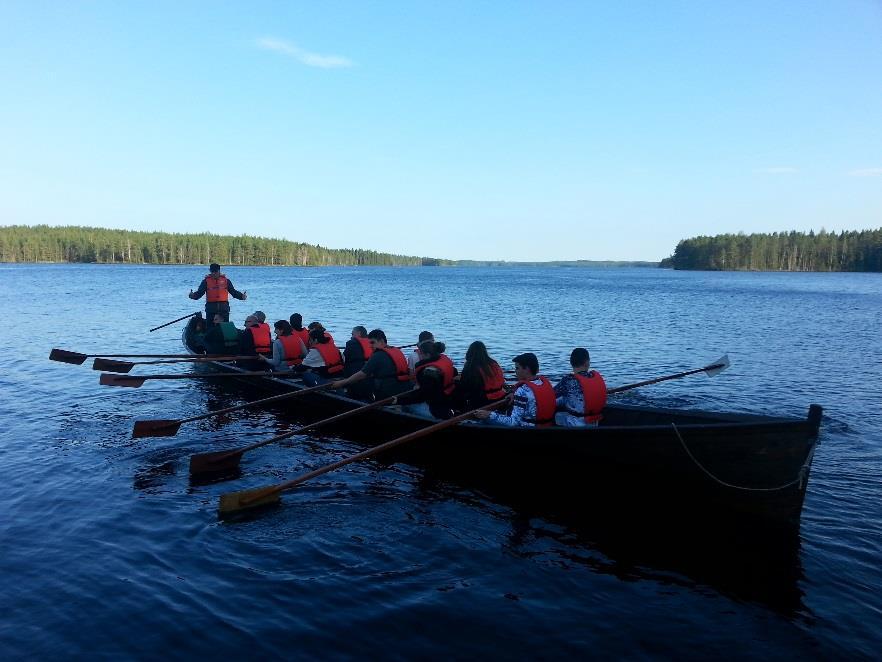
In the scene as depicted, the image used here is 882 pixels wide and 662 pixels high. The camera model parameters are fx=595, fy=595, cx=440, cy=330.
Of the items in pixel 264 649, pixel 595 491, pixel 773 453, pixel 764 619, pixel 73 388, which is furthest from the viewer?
pixel 73 388

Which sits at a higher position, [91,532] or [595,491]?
[595,491]

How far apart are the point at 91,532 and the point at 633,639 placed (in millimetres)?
6431

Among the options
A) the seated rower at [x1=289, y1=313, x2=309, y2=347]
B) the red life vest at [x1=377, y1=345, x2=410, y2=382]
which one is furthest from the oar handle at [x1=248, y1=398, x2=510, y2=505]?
the seated rower at [x1=289, y1=313, x2=309, y2=347]

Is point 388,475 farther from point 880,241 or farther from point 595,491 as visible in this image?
point 880,241

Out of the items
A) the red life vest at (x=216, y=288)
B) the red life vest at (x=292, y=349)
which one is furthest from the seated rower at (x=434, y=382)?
the red life vest at (x=216, y=288)

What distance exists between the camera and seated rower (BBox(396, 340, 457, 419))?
9.61m

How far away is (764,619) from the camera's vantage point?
5.70 m

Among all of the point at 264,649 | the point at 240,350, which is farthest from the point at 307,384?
the point at 264,649

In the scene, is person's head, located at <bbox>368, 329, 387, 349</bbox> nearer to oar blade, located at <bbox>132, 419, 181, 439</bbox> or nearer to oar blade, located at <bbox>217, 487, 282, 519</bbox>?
oar blade, located at <bbox>217, 487, 282, 519</bbox>

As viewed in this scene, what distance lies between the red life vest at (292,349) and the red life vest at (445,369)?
543cm

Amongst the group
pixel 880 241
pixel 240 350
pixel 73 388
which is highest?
pixel 880 241

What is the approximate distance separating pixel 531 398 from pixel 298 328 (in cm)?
810

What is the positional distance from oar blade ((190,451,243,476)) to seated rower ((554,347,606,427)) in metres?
5.25

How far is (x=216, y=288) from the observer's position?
59.1ft
